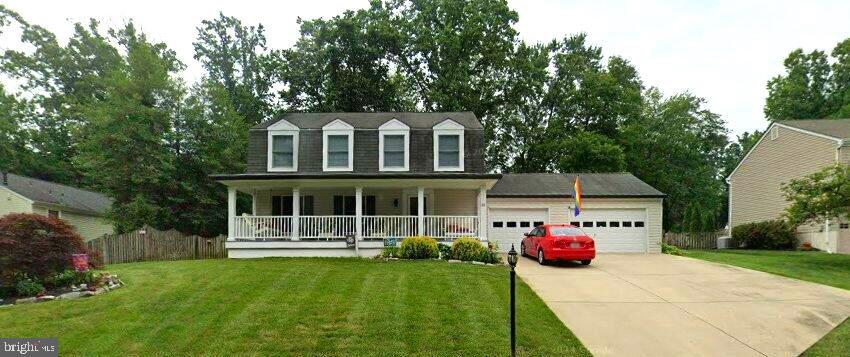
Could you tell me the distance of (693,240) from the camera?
27906mm

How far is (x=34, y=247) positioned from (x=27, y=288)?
0.86 metres

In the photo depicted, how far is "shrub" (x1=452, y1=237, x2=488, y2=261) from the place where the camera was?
1537 centimetres

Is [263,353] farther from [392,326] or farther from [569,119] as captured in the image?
[569,119]

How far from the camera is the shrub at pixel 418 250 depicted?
15891 millimetres

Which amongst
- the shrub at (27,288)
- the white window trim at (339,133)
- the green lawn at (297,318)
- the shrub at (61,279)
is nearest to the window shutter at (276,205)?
the white window trim at (339,133)

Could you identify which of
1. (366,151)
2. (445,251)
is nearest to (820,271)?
(445,251)

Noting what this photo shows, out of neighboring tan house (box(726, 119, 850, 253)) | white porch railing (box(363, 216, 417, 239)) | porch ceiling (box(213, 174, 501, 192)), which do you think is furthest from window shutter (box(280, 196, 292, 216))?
neighboring tan house (box(726, 119, 850, 253))

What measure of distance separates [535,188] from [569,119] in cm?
1506

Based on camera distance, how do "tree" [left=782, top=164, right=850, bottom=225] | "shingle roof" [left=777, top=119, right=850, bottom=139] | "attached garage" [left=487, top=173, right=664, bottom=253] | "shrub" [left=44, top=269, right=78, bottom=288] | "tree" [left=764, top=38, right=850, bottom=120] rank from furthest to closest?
"tree" [left=764, top=38, right=850, bottom=120], "shingle roof" [left=777, top=119, right=850, bottom=139], "attached garage" [left=487, top=173, right=664, bottom=253], "tree" [left=782, top=164, right=850, bottom=225], "shrub" [left=44, top=269, right=78, bottom=288]

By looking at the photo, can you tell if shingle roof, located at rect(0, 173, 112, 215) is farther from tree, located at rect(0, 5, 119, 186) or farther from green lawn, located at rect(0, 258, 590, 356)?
green lawn, located at rect(0, 258, 590, 356)

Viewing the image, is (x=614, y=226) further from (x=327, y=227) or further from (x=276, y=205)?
(x=276, y=205)

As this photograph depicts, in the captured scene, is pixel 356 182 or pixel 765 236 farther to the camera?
pixel 765 236

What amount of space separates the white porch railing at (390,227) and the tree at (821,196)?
13193mm

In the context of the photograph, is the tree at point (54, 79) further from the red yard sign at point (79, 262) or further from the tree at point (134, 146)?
the red yard sign at point (79, 262)
